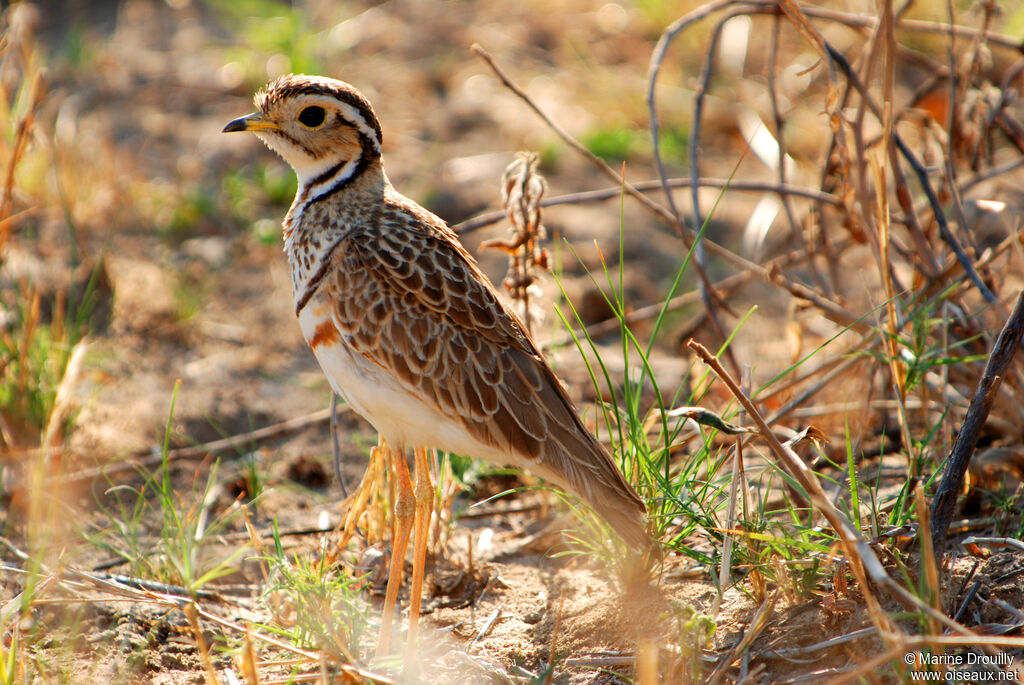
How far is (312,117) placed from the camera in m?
3.46

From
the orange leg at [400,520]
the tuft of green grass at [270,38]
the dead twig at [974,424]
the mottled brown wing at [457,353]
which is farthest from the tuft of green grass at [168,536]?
the tuft of green grass at [270,38]

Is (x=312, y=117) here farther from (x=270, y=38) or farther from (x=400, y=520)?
(x=270, y=38)

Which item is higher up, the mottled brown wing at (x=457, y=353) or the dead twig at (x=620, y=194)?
the dead twig at (x=620, y=194)

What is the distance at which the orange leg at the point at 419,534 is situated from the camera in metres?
3.23

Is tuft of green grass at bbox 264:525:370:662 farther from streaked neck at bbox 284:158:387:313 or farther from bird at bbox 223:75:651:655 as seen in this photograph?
streaked neck at bbox 284:158:387:313

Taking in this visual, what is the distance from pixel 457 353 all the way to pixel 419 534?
2.23 ft

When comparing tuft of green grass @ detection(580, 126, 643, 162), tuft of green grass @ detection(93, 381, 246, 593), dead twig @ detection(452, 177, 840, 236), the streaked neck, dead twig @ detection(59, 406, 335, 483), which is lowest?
tuft of green grass @ detection(93, 381, 246, 593)

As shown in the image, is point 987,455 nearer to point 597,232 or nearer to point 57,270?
point 597,232

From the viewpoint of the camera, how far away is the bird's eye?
3.46 m

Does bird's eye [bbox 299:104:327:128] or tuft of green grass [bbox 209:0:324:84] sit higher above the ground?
tuft of green grass [bbox 209:0:324:84]

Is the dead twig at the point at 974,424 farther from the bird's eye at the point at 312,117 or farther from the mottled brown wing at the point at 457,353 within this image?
the bird's eye at the point at 312,117

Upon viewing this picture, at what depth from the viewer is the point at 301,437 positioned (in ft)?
15.3

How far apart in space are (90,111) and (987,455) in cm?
651

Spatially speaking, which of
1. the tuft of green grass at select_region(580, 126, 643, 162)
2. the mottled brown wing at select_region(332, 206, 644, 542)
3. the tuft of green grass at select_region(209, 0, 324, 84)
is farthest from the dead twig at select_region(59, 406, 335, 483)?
the tuft of green grass at select_region(209, 0, 324, 84)
